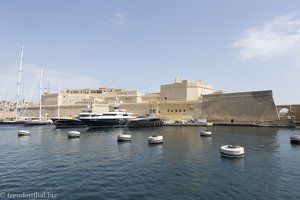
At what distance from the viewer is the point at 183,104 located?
212 feet

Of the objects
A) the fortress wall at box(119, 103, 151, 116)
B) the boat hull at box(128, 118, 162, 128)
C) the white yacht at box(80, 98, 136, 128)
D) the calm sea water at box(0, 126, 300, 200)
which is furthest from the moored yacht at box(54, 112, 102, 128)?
the calm sea water at box(0, 126, 300, 200)

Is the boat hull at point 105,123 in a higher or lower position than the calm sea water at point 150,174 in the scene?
higher

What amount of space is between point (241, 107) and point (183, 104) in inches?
603

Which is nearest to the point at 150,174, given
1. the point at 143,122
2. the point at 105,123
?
the point at 105,123

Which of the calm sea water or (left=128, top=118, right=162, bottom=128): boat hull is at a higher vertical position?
(left=128, top=118, right=162, bottom=128): boat hull

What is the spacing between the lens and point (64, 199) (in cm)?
1076

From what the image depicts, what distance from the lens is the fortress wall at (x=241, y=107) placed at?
49.7 metres

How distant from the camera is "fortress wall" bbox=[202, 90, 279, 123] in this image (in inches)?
1956

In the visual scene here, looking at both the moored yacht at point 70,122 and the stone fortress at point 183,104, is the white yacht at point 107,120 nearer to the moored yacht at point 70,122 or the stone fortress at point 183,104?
the moored yacht at point 70,122

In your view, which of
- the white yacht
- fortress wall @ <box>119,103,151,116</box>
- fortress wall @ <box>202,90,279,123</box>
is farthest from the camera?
fortress wall @ <box>119,103,151,116</box>

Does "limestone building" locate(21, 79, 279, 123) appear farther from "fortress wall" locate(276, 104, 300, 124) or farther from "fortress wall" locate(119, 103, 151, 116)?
"fortress wall" locate(276, 104, 300, 124)

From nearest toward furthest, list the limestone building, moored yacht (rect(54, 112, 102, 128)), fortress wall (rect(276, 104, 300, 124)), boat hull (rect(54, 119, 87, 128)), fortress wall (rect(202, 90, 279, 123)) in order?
moored yacht (rect(54, 112, 102, 128))
fortress wall (rect(202, 90, 279, 123))
boat hull (rect(54, 119, 87, 128))
fortress wall (rect(276, 104, 300, 124))
the limestone building

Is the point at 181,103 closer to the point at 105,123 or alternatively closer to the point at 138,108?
the point at 138,108

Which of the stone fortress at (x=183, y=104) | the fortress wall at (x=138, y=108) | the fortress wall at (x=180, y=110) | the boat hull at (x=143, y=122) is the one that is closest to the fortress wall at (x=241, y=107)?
the stone fortress at (x=183, y=104)
